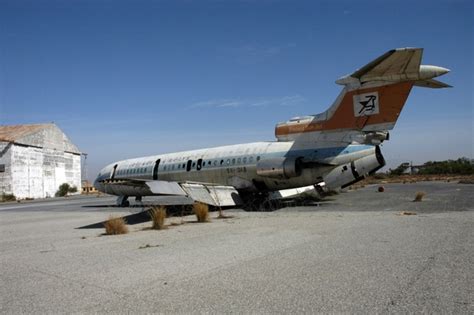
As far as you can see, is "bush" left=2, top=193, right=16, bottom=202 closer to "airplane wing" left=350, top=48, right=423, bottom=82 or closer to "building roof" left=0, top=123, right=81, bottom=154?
"building roof" left=0, top=123, right=81, bottom=154

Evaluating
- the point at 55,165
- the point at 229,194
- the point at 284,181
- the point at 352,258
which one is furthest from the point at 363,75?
the point at 55,165

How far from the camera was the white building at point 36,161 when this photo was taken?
51000 millimetres

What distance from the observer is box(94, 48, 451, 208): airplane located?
16109 millimetres

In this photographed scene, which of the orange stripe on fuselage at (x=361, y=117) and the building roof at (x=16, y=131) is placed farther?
the building roof at (x=16, y=131)

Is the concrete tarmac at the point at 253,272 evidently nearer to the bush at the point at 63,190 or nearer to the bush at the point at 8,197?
the bush at the point at 8,197

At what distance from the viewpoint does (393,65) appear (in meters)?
15.3

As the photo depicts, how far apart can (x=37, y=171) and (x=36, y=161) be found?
4.29 ft

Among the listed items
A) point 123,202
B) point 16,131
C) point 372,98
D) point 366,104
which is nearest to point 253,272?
point 372,98

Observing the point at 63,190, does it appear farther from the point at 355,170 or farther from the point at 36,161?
the point at 355,170

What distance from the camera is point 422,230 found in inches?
382

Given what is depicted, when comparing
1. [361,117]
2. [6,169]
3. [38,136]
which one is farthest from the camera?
[38,136]

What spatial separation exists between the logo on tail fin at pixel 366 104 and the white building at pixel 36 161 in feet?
151

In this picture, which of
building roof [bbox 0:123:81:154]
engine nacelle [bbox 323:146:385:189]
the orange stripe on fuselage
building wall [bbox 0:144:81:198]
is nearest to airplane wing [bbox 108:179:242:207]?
the orange stripe on fuselage

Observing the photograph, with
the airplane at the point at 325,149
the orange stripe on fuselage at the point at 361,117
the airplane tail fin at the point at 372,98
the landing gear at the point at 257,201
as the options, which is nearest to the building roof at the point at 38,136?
the airplane at the point at 325,149
